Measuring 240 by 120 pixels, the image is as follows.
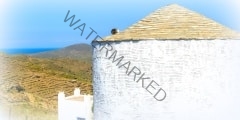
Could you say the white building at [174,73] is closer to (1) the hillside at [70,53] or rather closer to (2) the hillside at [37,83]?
(2) the hillside at [37,83]

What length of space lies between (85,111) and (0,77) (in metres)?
13.0

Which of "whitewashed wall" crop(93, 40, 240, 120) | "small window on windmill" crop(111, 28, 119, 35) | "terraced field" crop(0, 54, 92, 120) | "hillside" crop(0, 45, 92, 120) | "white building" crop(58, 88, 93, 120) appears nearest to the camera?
"whitewashed wall" crop(93, 40, 240, 120)

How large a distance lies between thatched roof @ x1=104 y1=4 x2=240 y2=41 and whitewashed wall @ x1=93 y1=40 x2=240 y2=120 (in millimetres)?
180

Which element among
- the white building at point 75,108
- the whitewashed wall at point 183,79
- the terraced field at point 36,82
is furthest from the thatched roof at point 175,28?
the terraced field at point 36,82

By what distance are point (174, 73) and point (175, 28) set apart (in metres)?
1.17

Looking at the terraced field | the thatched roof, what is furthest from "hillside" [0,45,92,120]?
the thatched roof

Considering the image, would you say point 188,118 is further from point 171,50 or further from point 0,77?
point 0,77

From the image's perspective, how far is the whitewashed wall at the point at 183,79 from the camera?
1005 cm

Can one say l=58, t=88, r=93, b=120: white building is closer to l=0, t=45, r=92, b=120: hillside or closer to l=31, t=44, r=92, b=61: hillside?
l=0, t=45, r=92, b=120: hillside

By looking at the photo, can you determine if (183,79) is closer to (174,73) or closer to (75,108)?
(174,73)

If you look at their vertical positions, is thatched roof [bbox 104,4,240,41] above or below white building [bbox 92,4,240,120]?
above

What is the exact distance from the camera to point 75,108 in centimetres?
1556

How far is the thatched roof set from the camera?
33.6ft

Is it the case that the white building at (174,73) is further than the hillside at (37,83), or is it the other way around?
the hillside at (37,83)
